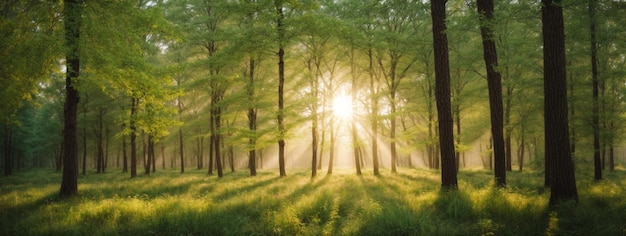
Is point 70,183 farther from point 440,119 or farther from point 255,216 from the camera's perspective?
point 440,119

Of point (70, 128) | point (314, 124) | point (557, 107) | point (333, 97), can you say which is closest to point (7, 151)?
point (70, 128)

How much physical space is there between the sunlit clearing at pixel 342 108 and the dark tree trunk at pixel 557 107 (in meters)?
14.5

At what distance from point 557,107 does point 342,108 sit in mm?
15532

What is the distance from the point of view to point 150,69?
36.3ft

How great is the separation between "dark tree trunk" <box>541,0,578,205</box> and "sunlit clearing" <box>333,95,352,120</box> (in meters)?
A: 14.5

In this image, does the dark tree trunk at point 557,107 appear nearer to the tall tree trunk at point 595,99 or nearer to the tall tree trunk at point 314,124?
the tall tree trunk at point 595,99

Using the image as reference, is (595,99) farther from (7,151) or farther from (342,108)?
(7,151)

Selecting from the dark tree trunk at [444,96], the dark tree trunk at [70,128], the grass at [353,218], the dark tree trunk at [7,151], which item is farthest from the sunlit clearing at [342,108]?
the dark tree trunk at [7,151]

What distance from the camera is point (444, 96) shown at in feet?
29.6

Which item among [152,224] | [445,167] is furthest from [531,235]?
[152,224]

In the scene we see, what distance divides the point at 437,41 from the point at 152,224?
8.86 m

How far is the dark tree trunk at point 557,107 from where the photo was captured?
706 centimetres

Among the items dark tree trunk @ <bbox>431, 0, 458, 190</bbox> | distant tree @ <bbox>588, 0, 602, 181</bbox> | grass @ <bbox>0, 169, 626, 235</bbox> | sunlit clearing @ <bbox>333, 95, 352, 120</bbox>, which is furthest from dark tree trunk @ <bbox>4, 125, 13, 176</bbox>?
distant tree @ <bbox>588, 0, 602, 181</bbox>

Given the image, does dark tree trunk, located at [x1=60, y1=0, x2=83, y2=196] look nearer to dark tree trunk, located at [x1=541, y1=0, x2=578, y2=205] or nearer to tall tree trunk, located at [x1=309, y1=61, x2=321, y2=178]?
tall tree trunk, located at [x1=309, y1=61, x2=321, y2=178]
